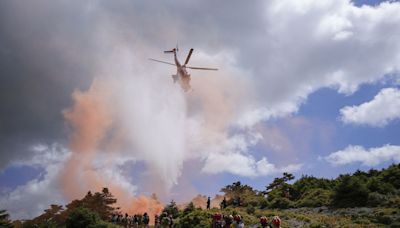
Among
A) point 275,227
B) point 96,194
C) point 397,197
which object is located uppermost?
point 96,194

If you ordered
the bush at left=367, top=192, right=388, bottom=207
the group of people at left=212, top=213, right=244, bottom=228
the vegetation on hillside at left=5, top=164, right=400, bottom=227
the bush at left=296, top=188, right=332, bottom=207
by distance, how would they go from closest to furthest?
the group of people at left=212, top=213, right=244, bottom=228
the vegetation on hillside at left=5, top=164, right=400, bottom=227
the bush at left=367, top=192, right=388, bottom=207
the bush at left=296, top=188, right=332, bottom=207

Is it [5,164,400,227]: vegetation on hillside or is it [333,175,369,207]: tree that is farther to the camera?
[333,175,369,207]: tree

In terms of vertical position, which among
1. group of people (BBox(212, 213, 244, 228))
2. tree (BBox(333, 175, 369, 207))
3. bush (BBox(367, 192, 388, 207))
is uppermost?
tree (BBox(333, 175, 369, 207))

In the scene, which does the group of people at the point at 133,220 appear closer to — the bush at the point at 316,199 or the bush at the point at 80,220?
the bush at the point at 80,220

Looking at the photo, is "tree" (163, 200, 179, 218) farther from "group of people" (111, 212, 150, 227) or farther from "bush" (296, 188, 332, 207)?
"bush" (296, 188, 332, 207)

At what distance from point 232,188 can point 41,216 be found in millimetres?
35788

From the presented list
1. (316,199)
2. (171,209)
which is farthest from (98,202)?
(316,199)

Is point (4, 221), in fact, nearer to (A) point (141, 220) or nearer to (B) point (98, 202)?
(A) point (141, 220)

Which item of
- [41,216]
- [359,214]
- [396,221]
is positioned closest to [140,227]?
[359,214]

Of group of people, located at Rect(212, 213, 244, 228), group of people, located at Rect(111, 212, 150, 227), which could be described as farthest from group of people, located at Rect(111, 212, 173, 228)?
group of people, located at Rect(212, 213, 244, 228)

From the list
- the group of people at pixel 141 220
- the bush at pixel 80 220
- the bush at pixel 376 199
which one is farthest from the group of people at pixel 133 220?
the bush at pixel 376 199

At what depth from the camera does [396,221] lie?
26.8 metres

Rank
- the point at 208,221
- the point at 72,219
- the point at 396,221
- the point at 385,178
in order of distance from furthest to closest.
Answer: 1. the point at 385,178
2. the point at 72,219
3. the point at 208,221
4. the point at 396,221

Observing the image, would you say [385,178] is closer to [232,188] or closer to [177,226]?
[177,226]
